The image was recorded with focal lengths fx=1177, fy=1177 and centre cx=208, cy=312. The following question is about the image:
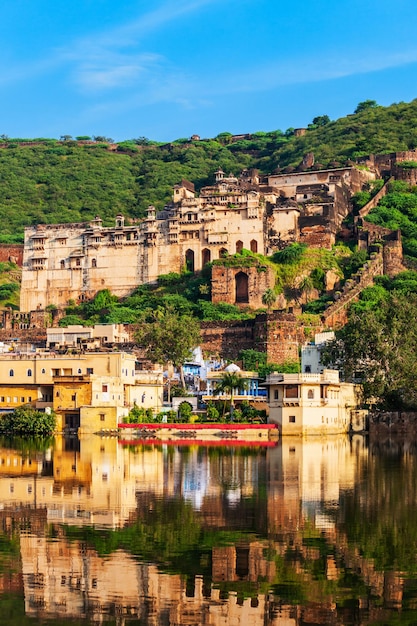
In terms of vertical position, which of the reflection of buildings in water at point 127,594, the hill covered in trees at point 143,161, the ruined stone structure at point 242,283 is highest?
the hill covered in trees at point 143,161

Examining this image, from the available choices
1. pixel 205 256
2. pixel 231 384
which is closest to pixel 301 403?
pixel 231 384

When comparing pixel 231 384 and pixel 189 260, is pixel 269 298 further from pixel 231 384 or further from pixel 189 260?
pixel 231 384

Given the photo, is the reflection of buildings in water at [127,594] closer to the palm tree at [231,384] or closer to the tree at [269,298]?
the palm tree at [231,384]

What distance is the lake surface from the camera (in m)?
19.2

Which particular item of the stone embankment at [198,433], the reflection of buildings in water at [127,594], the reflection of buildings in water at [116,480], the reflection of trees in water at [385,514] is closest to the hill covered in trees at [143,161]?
the stone embankment at [198,433]

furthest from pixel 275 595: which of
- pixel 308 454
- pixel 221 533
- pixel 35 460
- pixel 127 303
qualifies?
pixel 127 303

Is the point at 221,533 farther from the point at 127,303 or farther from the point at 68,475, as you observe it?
the point at 127,303

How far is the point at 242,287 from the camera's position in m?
88.5

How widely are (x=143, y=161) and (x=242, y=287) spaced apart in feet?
211

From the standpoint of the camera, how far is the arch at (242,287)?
88125 mm

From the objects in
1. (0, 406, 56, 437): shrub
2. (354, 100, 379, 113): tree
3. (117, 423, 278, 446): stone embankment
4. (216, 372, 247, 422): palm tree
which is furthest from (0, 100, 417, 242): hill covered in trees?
(0, 406, 56, 437): shrub

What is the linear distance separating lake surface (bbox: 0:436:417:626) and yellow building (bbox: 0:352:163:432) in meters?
21.6

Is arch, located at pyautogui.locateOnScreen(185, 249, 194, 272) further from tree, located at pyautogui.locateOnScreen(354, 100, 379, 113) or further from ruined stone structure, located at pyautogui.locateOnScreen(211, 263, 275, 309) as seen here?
tree, located at pyautogui.locateOnScreen(354, 100, 379, 113)

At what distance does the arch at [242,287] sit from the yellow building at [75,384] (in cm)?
2025
